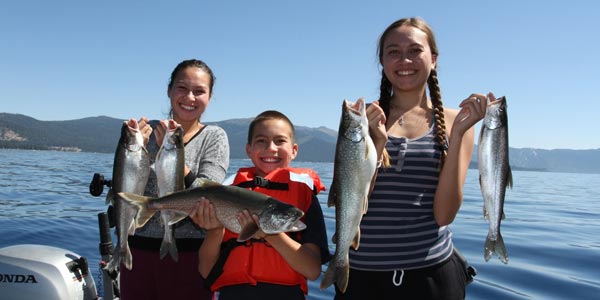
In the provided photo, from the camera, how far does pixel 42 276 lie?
4.99m

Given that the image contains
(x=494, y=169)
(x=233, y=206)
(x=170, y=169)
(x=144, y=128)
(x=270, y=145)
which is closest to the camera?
(x=494, y=169)

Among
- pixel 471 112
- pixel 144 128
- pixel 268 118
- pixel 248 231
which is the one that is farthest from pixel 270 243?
pixel 471 112

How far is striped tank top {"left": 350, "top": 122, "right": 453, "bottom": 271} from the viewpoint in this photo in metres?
3.30

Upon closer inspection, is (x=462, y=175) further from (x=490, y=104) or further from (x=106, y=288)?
(x=106, y=288)

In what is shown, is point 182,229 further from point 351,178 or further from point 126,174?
point 351,178

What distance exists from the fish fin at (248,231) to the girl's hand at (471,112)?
171cm

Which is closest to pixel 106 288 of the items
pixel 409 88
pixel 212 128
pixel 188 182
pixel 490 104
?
pixel 188 182

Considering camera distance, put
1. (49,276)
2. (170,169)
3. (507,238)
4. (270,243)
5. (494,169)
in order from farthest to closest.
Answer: (507,238), (49,276), (170,169), (270,243), (494,169)

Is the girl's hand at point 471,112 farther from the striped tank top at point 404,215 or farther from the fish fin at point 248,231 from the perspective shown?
the fish fin at point 248,231

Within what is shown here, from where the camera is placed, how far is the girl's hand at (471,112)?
3.18 metres

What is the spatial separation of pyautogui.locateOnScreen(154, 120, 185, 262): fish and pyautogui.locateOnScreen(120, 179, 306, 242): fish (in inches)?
5.7

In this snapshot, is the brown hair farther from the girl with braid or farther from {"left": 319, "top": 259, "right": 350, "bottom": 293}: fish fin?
{"left": 319, "top": 259, "right": 350, "bottom": 293}: fish fin

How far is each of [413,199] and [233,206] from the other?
56.9 inches

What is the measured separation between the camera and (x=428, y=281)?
3.28 m
